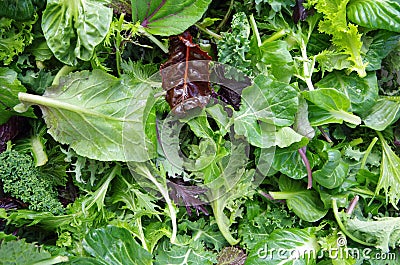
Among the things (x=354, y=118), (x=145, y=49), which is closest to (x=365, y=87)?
(x=354, y=118)

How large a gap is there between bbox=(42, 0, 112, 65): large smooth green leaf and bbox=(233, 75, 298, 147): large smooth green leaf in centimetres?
45

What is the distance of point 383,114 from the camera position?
159cm

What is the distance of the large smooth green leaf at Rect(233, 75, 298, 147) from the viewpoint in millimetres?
1414

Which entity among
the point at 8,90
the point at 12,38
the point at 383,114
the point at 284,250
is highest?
the point at 12,38

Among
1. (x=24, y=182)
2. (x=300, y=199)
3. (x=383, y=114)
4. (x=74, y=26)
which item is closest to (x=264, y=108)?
(x=300, y=199)

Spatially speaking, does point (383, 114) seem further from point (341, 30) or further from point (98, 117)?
point (98, 117)

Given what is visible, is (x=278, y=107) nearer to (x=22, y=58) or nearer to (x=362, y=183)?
(x=362, y=183)

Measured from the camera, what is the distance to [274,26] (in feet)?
4.91

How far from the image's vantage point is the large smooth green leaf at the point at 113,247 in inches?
51.3

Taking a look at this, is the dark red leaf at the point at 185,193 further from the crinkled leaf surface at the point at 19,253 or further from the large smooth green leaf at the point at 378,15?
the large smooth green leaf at the point at 378,15

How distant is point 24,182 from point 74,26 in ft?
1.48

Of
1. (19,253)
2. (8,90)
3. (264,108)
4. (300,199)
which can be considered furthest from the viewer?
(300,199)

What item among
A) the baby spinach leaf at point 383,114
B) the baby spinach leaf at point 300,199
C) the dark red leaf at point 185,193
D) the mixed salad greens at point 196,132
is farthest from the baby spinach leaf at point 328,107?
the dark red leaf at point 185,193

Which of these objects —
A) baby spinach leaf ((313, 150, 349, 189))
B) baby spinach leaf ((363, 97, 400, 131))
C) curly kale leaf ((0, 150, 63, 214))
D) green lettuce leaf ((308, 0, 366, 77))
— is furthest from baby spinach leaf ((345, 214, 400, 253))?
curly kale leaf ((0, 150, 63, 214))
